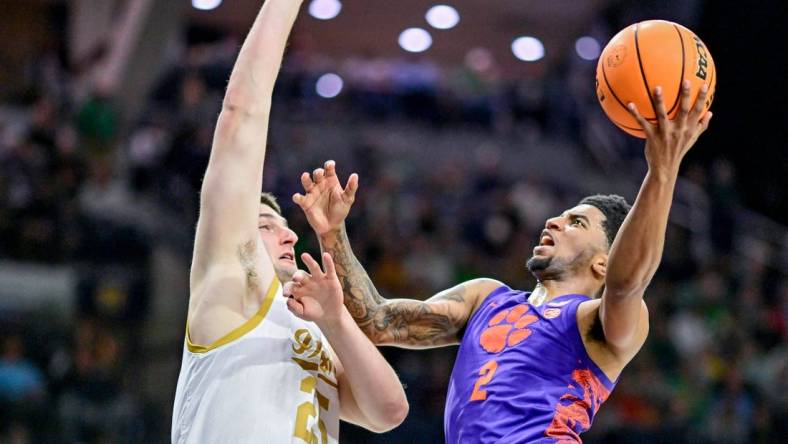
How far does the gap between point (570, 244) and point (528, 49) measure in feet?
52.9

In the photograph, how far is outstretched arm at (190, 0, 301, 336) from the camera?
3.79 m

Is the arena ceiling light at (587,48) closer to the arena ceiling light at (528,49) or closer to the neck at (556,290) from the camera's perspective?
the arena ceiling light at (528,49)

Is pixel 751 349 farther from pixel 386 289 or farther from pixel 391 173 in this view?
pixel 391 173

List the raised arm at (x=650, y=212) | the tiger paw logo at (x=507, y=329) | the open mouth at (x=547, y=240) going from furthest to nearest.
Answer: the open mouth at (x=547, y=240) → the tiger paw logo at (x=507, y=329) → the raised arm at (x=650, y=212)

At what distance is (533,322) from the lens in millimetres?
4402


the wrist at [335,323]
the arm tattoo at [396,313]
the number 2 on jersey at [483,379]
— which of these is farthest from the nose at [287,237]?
the number 2 on jersey at [483,379]

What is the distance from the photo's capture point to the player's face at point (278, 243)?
432cm

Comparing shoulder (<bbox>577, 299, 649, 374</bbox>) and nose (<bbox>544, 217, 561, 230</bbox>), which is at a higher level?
nose (<bbox>544, 217, 561, 230</bbox>)

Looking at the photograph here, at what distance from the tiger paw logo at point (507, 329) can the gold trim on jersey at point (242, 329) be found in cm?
105

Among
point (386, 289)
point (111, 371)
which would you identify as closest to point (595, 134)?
point (386, 289)

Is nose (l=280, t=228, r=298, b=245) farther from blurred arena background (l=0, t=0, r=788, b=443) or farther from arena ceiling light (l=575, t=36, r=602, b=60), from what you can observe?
arena ceiling light (l=575, t=36, r=602, b=60)

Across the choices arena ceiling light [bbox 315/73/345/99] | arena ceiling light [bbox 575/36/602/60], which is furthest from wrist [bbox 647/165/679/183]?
arena ceiling light [bbox 575/36/602/60]

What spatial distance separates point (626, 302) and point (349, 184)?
128 cm

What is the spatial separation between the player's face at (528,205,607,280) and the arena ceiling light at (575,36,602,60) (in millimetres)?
14204
